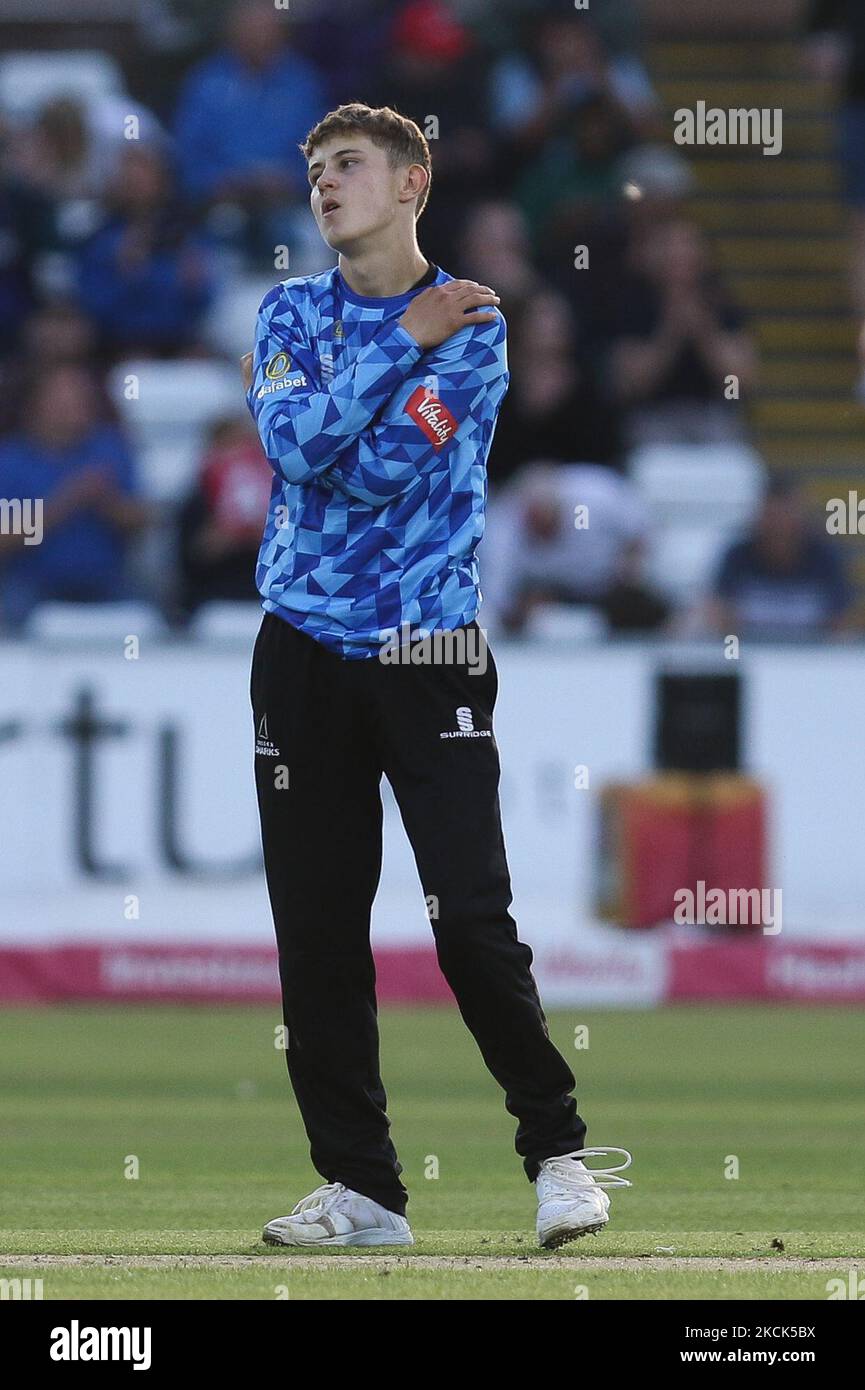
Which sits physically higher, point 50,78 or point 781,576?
point 50,78

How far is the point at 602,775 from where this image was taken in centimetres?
1309

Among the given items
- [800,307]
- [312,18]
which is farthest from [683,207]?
[312,18]

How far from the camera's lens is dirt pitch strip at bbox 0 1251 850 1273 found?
5.32 metres

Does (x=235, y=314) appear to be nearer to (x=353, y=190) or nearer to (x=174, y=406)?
(x=174, y=406)

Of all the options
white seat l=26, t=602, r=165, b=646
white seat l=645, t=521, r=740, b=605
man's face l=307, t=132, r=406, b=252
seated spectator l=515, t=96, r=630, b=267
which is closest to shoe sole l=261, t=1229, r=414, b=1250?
man's face l=307, t=132, r=406, b=252

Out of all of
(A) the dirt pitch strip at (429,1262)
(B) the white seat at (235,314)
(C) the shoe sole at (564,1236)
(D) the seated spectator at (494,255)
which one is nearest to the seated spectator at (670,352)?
(D) the seated spectator at (494,255)

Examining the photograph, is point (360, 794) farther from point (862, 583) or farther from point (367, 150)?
point (862, 583)

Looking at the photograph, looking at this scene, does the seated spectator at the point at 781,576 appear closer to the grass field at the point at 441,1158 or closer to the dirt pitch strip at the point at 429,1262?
the grass field at the point at 441,1158

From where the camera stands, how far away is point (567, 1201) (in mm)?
5578

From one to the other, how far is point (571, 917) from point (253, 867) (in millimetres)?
1625

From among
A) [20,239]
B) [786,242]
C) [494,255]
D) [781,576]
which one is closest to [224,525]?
[494,255]

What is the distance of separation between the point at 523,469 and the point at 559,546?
62cm

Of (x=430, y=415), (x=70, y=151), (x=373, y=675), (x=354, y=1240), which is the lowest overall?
(x=354, y=1240)
